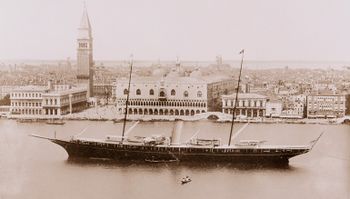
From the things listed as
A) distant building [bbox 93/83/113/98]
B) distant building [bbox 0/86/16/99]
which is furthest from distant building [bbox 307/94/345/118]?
distant building [bbox 0/86/16/99]

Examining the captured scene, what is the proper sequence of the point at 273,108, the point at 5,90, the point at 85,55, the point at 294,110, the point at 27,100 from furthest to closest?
the point at 294,110 → the point at 273,108 → the point at 27,100 → the point at 5,90 → the point at 85,55

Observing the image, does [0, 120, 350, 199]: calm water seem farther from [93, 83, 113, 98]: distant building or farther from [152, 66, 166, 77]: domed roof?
[152, 66, 166, 77]: domed roof

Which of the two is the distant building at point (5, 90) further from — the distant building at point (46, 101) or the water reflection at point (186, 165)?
the water reflection at point (186, 165)

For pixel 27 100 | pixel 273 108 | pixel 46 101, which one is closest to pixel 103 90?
pixel 46 101

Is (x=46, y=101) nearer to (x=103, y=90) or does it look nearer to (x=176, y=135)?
(x=103, y=90)

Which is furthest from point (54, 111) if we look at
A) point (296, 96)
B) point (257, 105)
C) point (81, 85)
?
point (296, 96)

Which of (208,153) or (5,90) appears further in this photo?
(5,90)

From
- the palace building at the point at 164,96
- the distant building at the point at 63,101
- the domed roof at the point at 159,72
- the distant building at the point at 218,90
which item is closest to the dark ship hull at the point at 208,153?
the palace building at the point at 164,96
